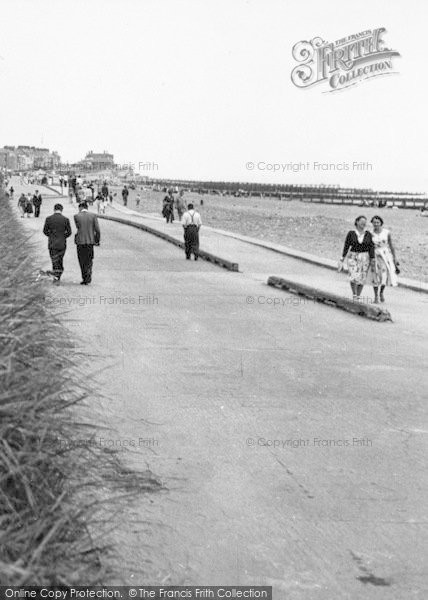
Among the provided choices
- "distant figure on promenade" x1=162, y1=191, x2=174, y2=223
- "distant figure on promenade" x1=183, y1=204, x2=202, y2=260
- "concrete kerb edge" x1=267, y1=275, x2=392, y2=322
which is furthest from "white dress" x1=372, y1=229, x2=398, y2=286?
"distant figure on promenade" x1=162, y1=191, x2=174, y2=223

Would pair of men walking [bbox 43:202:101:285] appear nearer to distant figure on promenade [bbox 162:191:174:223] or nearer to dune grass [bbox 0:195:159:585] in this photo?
dune grass [bbox 0:195:159:585]

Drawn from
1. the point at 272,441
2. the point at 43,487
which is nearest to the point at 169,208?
the point at 272,441

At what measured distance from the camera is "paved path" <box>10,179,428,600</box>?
195 inches

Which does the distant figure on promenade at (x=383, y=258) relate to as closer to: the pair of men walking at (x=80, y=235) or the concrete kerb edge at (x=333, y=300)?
the concrete kerb edge at (x=333, y=300)

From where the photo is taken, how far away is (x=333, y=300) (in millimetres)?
15461

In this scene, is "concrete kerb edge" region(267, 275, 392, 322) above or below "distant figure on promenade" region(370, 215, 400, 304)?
below

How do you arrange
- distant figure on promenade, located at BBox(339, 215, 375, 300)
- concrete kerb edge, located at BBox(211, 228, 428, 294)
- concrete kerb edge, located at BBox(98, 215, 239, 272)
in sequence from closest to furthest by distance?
distant figure on promenade, located at BBox(339, 215, 375, 300) → concrete kerb edge, located at BBox(211, 228, 428, 294) → concrete kerb edge, located at BBox(98, 215, 239, 272)

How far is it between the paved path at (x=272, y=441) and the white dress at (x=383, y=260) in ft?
4.25

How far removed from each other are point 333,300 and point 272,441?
8.47 m

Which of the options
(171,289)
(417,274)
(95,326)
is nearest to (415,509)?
(95,326)

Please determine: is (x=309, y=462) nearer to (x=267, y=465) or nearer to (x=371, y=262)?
(x=267, y=465)

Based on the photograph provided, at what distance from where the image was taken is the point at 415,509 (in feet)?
19.1

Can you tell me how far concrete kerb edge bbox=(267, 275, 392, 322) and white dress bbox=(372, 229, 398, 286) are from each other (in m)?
1.11

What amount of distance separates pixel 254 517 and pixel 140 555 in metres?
1.00
